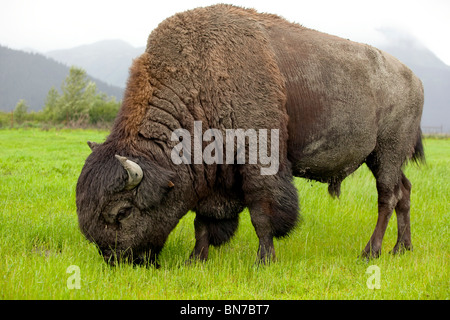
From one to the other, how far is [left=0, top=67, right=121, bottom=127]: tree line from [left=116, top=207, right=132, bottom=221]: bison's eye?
1470 inches

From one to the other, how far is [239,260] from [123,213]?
54.9 inches

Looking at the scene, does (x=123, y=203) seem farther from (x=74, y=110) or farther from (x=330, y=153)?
(x=74, y=110)

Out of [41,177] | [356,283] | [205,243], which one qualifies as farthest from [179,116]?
[41,177]

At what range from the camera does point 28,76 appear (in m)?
182

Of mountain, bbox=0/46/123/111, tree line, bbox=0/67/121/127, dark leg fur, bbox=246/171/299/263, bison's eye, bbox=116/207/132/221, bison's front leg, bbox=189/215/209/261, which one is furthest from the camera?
mountain, bbox=0/46/123/111

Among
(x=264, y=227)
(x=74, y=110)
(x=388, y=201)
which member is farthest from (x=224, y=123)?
(x=74, y=110)

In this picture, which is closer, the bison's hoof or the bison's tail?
the bison's hoof

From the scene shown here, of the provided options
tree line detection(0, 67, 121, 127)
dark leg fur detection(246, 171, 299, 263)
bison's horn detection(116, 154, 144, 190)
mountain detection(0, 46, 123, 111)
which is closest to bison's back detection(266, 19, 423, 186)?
dark leg fur detection(246, 171, 299, 263)

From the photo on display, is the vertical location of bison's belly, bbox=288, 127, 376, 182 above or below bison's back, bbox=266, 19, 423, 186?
below

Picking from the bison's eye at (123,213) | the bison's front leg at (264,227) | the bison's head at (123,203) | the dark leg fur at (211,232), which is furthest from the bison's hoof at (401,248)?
the bison's eye at (123,213)

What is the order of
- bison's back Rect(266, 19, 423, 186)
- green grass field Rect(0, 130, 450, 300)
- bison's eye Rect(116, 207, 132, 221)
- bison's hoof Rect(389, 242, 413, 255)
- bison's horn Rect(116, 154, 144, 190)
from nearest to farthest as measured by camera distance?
green grass field Rect(0, 130, 450, 300) < bison's horn Rect(116, 154, 144, 190) < bison's eye Rect(116, 207, 132, 221) < bison's back Rect(266, 19, 423, 186) < bison's hoof Rect(389, 242, 413, 255)

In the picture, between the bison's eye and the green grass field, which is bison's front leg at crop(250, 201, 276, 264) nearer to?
the green grass field

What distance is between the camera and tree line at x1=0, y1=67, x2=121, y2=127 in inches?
1767

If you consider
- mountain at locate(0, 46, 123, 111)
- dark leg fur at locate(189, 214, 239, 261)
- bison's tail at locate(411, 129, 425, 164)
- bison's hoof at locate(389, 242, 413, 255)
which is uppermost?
mountain at locate(0, 46, 123, 111)
